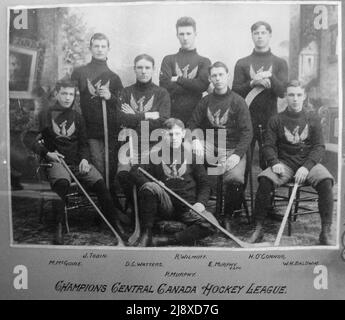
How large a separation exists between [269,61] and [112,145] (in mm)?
898

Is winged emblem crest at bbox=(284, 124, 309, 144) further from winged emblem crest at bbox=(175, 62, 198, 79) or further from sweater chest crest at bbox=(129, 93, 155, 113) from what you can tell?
sweater chest crest at bbox=(129, 93, 155, 113)

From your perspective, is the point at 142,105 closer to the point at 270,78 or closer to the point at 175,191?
the point at 175,191

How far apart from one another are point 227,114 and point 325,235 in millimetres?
791

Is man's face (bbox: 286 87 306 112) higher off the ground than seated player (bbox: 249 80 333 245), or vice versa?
man's face (bbox: 286 87 306 112)

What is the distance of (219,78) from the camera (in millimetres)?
2123

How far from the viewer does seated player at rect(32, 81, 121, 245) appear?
7.09 feet

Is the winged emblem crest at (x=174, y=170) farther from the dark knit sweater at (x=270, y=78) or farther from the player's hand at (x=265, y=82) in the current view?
the player's hand at (x=265, y=82)

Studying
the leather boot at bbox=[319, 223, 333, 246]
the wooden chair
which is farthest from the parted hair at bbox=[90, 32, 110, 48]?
the leather boot at bbox=[319, 223, 333, 246]

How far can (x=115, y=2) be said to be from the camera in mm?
2117

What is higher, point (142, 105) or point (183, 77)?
point (183, 77)

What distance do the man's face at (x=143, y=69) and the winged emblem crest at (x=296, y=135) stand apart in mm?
747

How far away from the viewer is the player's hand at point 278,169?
2.14 meters

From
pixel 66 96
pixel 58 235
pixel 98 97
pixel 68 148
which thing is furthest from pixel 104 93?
pixel 58 235
